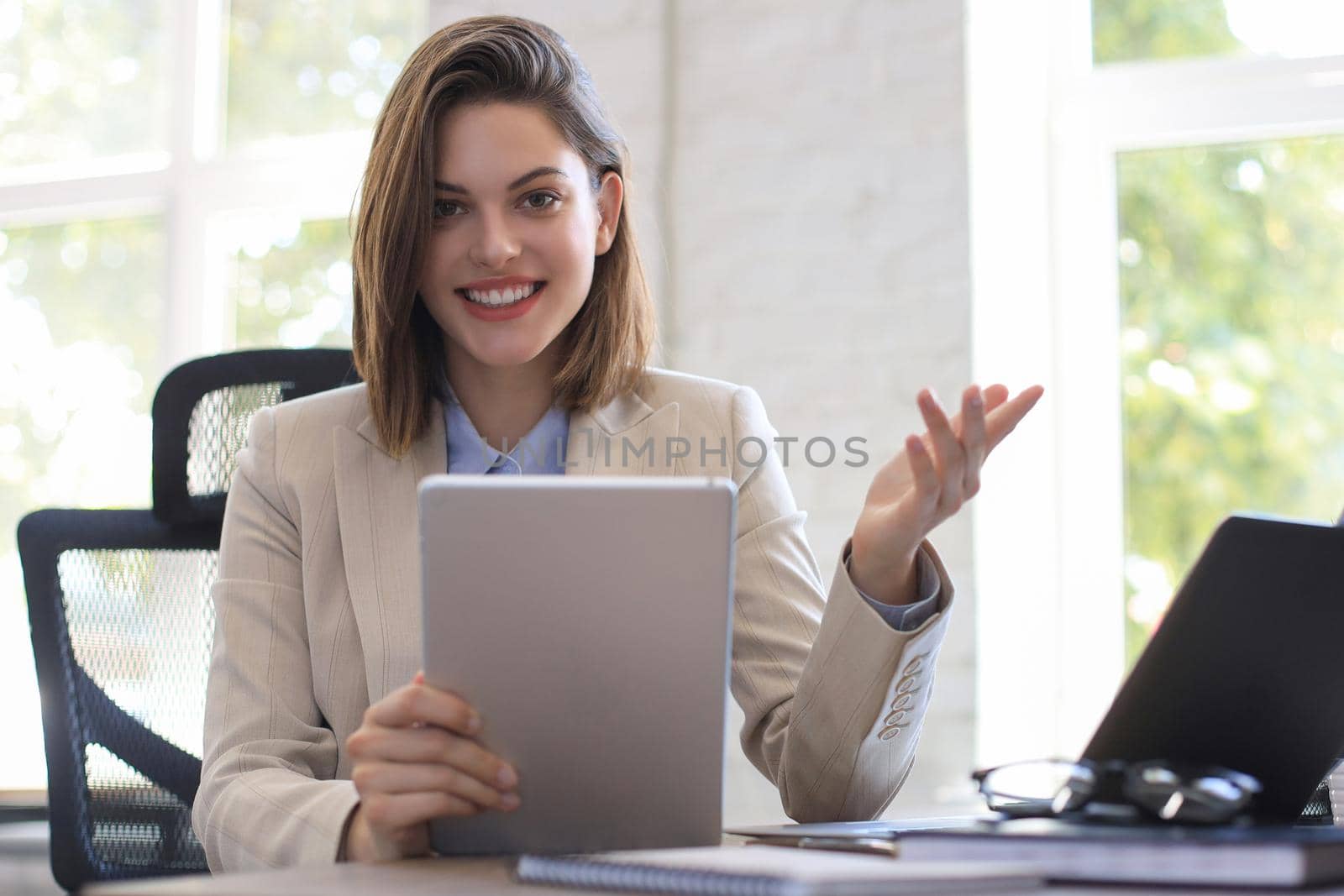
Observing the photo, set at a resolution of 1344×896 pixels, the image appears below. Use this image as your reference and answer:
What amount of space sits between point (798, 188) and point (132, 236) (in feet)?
5.24

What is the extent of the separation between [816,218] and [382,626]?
3.86 feet

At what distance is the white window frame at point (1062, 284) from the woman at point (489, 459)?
2.79 feet

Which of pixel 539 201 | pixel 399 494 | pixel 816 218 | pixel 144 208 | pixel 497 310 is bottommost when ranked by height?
pixel 399 494

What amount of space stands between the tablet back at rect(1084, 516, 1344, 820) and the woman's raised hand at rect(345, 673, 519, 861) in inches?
15.0

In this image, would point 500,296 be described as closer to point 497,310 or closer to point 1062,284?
point 497,310

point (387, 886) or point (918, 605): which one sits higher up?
point (918, 605)

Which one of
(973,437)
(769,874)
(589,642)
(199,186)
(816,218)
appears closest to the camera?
(769,874)

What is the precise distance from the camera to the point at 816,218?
6.98 feet

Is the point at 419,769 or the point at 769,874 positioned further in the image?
the point at 419,769

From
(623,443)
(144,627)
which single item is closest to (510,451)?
(623,443)

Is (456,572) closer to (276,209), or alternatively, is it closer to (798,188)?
(798,188)

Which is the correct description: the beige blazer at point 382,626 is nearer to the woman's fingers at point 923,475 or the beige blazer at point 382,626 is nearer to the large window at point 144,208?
the woman's fingers at point 923,475

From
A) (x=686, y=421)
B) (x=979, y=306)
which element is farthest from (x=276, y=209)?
(x=686, y=421)

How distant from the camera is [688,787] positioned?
31.3 inches
